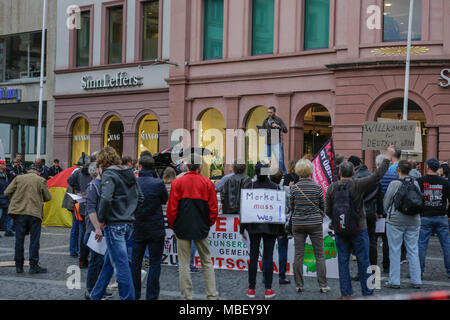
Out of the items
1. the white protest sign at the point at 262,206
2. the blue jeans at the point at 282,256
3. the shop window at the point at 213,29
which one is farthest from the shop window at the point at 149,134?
the white protest sign at the point at 262,206

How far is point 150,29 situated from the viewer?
31062mm

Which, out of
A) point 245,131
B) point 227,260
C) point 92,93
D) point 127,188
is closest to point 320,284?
point 227,260

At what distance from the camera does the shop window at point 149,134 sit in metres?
30.8

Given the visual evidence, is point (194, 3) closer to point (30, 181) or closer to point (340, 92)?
point (340, 92)

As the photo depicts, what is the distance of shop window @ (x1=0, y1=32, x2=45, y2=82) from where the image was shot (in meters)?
36.1

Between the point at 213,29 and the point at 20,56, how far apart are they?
13393 mm

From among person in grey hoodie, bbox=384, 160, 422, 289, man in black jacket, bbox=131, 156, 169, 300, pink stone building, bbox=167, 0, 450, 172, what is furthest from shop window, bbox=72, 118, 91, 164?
man in black jacket, bbox=131, 156, 169, 300

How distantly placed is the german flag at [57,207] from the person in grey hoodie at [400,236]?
12.0 meters

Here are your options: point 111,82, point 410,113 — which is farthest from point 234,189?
point 111,82

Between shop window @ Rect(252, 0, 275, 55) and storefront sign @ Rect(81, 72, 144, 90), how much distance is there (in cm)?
630

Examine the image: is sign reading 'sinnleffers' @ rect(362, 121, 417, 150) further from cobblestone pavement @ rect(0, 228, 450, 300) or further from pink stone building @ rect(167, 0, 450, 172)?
pink stone building @ rect(167, 0, 450, 172)

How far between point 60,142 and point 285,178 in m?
24.4

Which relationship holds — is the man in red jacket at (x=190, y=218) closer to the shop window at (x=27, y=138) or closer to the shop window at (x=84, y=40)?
the shop window at (x=84, y=40)

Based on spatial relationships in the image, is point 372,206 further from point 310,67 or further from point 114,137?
point 114,137
